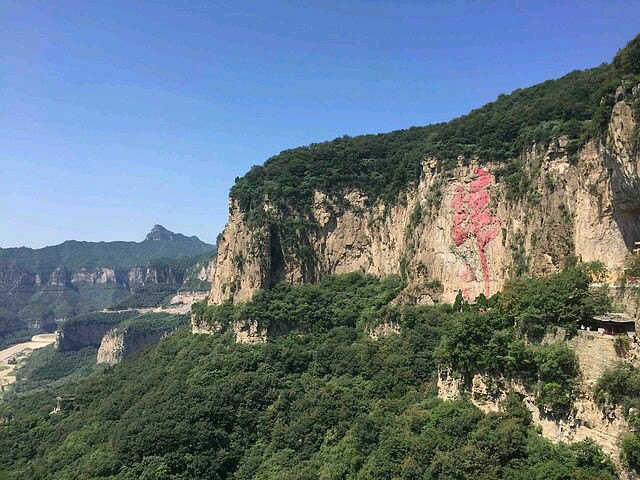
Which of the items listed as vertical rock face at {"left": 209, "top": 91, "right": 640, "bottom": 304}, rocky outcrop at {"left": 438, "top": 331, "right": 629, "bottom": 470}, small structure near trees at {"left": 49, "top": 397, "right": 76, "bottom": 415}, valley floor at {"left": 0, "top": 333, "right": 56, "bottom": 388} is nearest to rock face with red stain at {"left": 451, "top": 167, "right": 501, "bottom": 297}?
vertical rock face at {"left": 209, "top": 91, "right": 640, "bottom": 304}

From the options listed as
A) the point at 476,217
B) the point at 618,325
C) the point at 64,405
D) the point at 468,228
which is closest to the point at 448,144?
the point at 476,217

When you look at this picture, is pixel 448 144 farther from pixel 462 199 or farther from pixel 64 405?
pixel 64 405

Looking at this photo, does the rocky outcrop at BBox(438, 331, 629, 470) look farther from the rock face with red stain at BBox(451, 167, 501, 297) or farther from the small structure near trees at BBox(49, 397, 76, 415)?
the small structure near trees at BBox(49, 397, 76, 415)

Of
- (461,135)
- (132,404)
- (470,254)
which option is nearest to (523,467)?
(470,254)

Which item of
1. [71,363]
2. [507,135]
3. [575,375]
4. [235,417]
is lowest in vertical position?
[71,363]

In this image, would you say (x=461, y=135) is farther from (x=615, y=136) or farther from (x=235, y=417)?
(x=235, y=417)
